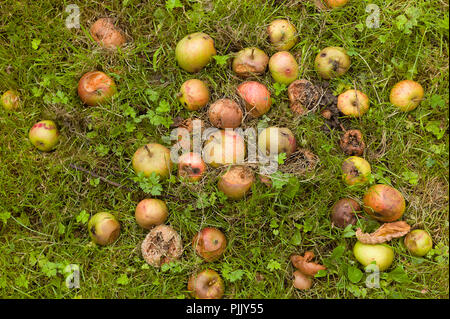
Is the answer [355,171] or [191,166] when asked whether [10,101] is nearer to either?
[191,166]

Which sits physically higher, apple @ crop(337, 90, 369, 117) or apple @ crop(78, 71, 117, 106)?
apple @ crop(78, 71, 117, 106)

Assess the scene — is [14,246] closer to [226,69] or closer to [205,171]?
[205,171]

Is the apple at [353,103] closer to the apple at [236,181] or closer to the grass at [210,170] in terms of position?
the grass at [210,170]

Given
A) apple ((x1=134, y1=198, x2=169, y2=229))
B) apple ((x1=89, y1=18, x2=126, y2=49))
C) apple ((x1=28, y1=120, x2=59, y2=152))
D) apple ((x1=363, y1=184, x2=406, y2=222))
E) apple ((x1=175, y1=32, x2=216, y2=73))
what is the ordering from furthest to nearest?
1. apple ((x1=89, y1=18, x2=126, y2=49))
2. apple ((x1=28, y1=120, x2=59, y2=152))
3. apple ((x1=175, y1=32, x2=216, y2=73))
4. apple ((x1=134, y1=198, x2=169, y2=229))
5. apple ((x1=363, y1=184, x2=406, y2=222))

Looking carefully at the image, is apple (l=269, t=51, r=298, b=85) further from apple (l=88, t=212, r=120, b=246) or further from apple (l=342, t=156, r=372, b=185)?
apple (l=88, t=212, r=120, b=246)

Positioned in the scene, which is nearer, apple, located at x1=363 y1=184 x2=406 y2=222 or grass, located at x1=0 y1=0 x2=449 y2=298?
apple, located at x1=363 y1=184 x2=406 y2=222

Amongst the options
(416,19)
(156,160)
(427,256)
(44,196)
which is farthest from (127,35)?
(427,256)

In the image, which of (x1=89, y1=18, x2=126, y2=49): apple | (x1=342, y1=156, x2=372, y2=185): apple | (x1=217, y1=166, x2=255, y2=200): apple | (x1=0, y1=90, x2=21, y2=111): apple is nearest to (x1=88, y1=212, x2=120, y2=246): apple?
(x1=217, y1=166, x2=255, y2=200): apple
